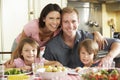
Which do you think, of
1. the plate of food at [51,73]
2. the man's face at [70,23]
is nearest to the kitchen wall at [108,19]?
the man's face at [70,23]

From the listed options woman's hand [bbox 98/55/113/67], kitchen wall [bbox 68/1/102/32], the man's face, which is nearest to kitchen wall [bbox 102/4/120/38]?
kitchen wall [bbox 68/1/102/32]

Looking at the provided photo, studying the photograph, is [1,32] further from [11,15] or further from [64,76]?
[64,76]

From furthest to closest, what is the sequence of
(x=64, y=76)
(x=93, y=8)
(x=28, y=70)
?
1. (x=93, y=8)
2. (x=28, y=70)
3. (x=64, y=76)

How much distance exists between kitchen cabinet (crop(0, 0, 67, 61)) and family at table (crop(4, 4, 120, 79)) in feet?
5.93

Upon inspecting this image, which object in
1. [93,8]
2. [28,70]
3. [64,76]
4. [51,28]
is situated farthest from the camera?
[93,8]

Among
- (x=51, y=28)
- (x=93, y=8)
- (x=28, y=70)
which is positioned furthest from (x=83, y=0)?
(x=28, y=70)

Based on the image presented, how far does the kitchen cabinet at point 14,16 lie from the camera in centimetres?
417

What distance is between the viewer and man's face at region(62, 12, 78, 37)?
2217 millimetres

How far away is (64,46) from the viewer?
2.28 meters

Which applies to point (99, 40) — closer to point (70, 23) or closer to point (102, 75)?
point (70, 23)

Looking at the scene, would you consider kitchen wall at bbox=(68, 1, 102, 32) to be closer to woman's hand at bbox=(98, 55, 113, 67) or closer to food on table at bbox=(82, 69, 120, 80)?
woman's hand at bbox=(98, 55, 113, 67)

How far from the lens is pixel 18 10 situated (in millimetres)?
4258

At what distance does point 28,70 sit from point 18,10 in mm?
2578

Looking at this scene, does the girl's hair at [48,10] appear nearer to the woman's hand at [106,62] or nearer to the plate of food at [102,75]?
the woman's hand at [106,62]
